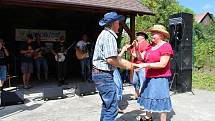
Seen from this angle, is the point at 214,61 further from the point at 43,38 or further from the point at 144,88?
the point at 144,88

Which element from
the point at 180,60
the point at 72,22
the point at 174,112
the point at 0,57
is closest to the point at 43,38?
the point at 72,22

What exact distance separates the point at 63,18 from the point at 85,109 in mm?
6649

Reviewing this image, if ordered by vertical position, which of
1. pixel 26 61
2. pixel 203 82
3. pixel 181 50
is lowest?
pixel 203 82

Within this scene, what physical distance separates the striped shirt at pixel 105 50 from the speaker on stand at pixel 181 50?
16.3ft

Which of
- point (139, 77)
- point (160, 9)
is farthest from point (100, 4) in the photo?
point (160, 9)

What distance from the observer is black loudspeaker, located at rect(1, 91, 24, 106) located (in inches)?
297

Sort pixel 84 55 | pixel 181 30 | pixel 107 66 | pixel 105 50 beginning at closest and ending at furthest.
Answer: pixel 105 50, pixel 107 66, pixel 181 30, pixel 84 55

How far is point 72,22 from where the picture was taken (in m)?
13.5

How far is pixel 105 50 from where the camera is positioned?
14.9ft

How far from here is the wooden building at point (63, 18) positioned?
9.38 metres

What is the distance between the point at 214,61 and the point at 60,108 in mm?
12304

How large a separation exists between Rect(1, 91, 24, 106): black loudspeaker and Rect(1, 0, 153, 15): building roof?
2168 mm

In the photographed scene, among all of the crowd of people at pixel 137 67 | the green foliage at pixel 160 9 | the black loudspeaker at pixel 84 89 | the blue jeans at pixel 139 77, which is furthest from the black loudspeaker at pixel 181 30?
the green foliage at pixel 160 9

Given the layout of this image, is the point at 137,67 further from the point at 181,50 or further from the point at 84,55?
the point at 84,55
